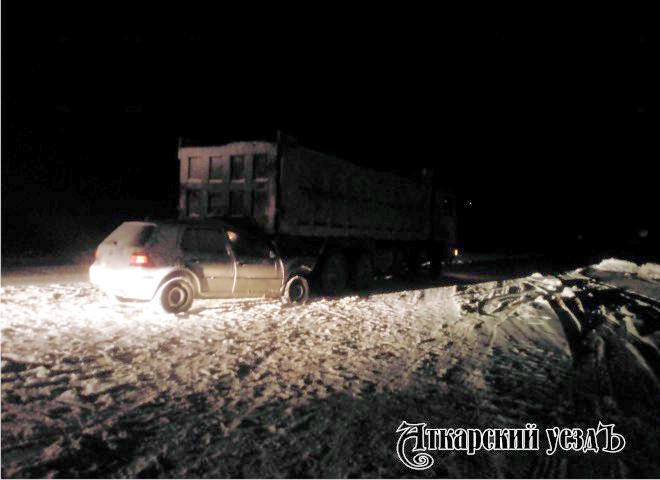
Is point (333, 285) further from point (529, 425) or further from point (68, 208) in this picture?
point (68, 208)

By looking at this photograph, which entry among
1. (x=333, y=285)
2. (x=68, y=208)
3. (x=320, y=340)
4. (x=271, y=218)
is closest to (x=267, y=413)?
(x=320, y=340)

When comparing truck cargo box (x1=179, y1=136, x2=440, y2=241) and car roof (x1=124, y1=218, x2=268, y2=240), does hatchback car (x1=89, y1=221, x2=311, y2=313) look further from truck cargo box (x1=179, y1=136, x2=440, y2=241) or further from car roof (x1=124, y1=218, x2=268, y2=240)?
truck cargo box (x1=179, y1=136, x2=440, y2=241)

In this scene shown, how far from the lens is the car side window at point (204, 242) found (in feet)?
26.4

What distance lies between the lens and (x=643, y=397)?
4781mm

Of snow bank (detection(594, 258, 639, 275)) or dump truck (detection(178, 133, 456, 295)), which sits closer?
dump truck (detection(178, 133, 456, 295))

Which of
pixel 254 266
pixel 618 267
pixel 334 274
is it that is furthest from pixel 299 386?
pixel 618 267

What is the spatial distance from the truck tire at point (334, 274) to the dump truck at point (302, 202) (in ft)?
0.07

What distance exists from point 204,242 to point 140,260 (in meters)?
1.08

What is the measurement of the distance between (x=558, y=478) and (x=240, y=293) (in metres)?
6.14

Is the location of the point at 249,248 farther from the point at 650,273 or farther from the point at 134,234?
the point at 650,273

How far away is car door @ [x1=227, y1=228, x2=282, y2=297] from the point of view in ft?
28.2

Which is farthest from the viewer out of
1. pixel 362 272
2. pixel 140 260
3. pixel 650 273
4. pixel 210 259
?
pixel 650 273

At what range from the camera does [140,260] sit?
24.8 ft

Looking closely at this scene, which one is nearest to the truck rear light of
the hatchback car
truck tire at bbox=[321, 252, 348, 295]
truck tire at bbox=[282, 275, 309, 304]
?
the hatchback car
